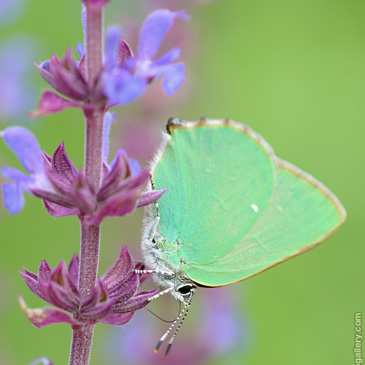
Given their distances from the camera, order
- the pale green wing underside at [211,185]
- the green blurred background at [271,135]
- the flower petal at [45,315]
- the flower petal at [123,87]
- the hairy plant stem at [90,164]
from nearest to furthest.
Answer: the flower petal at [123,87], the hairy plant stem at [90,164], the flower petal at [45,315], the pale green wing underside at [211,185], the green blurred background at [271,135]

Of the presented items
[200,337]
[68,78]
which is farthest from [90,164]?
[200,337]

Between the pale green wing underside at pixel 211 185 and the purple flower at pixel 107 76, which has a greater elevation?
the purple flower at pixel 107 76

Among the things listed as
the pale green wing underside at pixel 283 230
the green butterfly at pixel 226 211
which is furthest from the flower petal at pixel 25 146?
the pale green wing underside at pixel 283 230

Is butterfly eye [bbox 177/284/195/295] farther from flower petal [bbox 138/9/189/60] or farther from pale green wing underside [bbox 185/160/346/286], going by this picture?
flower petal [bbox 138/9/189/60]

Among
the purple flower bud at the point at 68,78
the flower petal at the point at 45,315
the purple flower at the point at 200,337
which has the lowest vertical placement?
the purple flower at the point at 200,337

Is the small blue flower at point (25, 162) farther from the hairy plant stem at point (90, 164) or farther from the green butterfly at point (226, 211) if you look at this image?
the green butterfly at point (226, 211)

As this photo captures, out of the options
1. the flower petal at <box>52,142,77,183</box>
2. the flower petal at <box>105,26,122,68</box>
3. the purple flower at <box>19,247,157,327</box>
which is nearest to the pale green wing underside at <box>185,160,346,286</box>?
the purple flower at <box>19,247,157,327</box>

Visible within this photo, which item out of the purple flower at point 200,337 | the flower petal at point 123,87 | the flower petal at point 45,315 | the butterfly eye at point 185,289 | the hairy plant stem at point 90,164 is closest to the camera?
the flower petal at point 123,87
